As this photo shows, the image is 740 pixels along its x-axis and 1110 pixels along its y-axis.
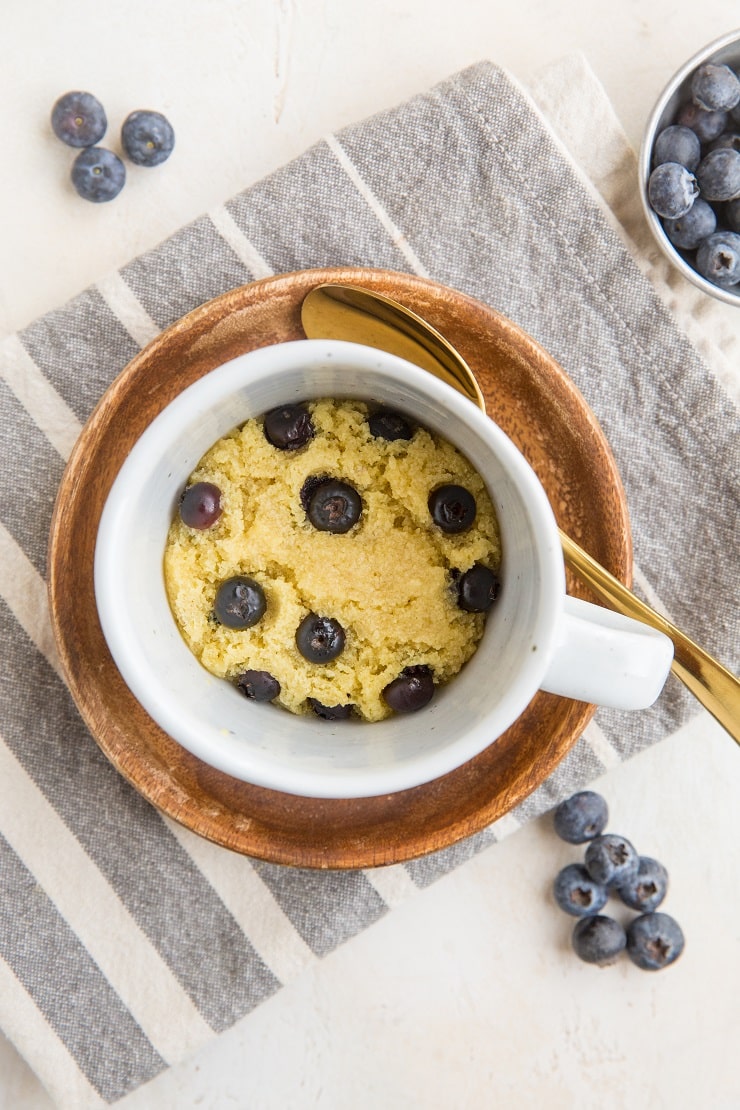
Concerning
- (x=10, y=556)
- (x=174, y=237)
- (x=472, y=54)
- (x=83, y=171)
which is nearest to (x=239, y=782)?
(x=10, y=556)

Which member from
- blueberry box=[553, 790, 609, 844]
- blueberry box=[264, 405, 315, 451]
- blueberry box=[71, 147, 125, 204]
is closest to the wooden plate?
blueberry box=[264, 405, 315, 451]

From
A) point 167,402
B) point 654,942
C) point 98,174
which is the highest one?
point 98,174

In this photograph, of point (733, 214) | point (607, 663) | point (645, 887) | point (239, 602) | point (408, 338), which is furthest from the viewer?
point (645, 887)

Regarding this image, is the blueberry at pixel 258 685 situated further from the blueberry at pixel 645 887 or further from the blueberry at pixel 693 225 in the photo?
the blueberry at pixel 693 225

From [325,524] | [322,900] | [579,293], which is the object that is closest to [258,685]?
[325,524]

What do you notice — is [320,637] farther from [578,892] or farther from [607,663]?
[578,892]

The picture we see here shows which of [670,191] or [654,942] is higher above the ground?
[670,191]

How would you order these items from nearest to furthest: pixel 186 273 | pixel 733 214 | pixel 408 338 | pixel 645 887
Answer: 1. pixel 408 338
2. pixel 186 273
3. pixel 733 214
4. pixel 645 887
